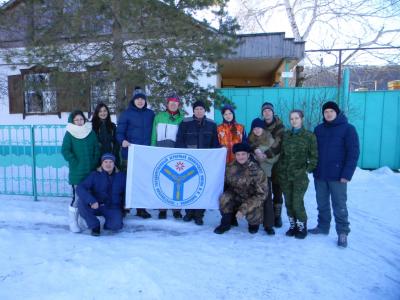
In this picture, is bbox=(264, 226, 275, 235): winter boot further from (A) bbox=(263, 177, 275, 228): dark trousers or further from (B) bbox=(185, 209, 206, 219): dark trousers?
(B) bbox=(185, 209, 206, 219): dark trousers

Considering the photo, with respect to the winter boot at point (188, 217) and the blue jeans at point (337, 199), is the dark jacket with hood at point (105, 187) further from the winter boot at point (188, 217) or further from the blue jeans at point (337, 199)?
the blue jeans at point (337, 199)

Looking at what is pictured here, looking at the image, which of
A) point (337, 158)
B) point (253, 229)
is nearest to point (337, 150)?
point (337, 158)

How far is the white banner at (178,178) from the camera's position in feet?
13.9

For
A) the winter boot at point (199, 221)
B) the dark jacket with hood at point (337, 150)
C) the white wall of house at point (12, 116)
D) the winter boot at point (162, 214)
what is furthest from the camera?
the white wall of house at point (12, 116)

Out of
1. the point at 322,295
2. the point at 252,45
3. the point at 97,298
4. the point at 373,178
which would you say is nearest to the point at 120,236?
the point at 97,298

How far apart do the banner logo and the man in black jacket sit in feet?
0.64

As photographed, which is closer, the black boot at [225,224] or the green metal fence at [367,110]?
the black boot at [225,224]

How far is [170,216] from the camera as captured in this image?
15.3 feet

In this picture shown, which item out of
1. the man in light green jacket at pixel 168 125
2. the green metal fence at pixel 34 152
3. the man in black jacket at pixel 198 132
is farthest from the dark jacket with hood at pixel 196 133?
the green metal fence at pixel 34 152

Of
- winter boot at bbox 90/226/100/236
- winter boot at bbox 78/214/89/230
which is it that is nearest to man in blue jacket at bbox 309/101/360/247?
winter boot at bbox 90/226/100/236

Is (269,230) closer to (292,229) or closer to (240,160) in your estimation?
(292,229)

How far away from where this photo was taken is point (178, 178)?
429 centimetres

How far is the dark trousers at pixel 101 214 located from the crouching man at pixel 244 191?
124 cm

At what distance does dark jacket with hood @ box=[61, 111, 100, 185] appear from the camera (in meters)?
4.24
